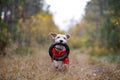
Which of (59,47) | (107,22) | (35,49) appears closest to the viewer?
(59,47)

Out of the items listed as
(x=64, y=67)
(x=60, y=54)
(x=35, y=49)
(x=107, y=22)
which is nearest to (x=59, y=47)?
(x=60, y=54)

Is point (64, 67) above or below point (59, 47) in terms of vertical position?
below

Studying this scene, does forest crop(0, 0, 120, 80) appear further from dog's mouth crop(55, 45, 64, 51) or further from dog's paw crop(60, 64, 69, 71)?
dog's mouth crop(55, 45, 64, 51)

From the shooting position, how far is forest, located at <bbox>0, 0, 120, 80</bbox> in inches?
401

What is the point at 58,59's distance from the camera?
1155 centimetres

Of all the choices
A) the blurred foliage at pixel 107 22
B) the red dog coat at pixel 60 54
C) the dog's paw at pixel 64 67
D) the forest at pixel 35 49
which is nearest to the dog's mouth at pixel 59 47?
the red dog coat at pixel 60 54

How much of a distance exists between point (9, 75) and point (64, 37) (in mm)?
2768

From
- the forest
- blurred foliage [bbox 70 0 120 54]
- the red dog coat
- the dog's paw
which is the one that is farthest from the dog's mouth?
blurred foliage [bbox 70 0 120 54]

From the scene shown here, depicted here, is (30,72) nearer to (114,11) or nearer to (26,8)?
(114,11)

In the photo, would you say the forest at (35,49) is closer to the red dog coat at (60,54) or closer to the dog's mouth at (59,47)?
the red dog coat at (60,54)

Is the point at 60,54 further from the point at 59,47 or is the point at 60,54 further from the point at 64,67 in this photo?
the point at 64,67

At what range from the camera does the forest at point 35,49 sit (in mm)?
10188

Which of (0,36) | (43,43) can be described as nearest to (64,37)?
(0,36)

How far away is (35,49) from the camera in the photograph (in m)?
26.9
